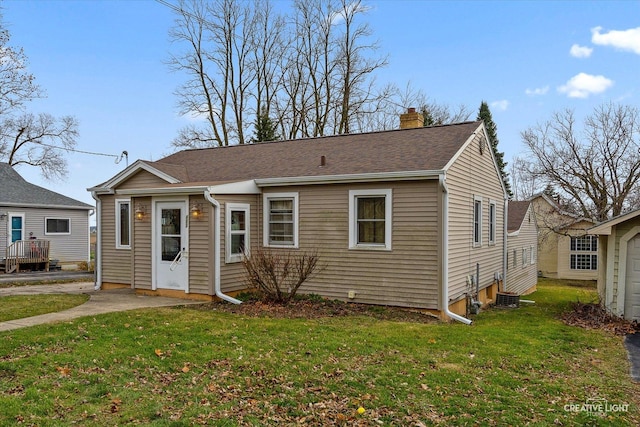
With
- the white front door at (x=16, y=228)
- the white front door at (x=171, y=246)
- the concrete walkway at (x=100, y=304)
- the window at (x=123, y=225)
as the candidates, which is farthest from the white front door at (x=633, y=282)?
the white front door at (x=16, y=228)

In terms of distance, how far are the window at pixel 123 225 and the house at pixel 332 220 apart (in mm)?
28

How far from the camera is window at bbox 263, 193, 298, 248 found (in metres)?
11.3

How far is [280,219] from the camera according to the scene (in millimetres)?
11492

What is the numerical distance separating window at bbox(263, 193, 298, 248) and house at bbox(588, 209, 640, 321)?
704 centimetres

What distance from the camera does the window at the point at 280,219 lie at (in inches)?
443

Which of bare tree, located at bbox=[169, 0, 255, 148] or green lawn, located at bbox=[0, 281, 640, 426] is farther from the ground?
bare tree, located at bbox=[169, 0, 255, 148]

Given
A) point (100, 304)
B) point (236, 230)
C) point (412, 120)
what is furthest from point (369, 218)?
point (100, 304)

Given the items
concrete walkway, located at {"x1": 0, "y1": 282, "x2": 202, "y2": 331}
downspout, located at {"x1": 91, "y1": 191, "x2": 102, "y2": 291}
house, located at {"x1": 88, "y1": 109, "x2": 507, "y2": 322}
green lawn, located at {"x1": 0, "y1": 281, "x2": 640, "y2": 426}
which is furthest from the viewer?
downspout, located at {"x1": 91, "y1": 191, "x2": 102, "y2": 291}

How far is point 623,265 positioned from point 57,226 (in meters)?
22.6

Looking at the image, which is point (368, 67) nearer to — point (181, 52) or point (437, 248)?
point (181, 52)

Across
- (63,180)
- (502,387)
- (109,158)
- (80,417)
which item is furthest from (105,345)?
(63,180)

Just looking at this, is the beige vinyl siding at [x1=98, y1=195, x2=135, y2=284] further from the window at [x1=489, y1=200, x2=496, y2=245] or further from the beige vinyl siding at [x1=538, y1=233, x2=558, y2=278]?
the beige vinyl siding at [x1=538, y1=233, x2=558, y2=278]

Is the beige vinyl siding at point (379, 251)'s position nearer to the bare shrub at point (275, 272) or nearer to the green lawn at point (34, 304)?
the bare shrub at point (275, 272)

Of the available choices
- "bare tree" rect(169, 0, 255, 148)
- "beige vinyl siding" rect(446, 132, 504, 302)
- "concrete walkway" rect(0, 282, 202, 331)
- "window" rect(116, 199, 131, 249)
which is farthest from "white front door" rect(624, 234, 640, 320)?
"bare tree" rect(169, 0, 255, 148)
